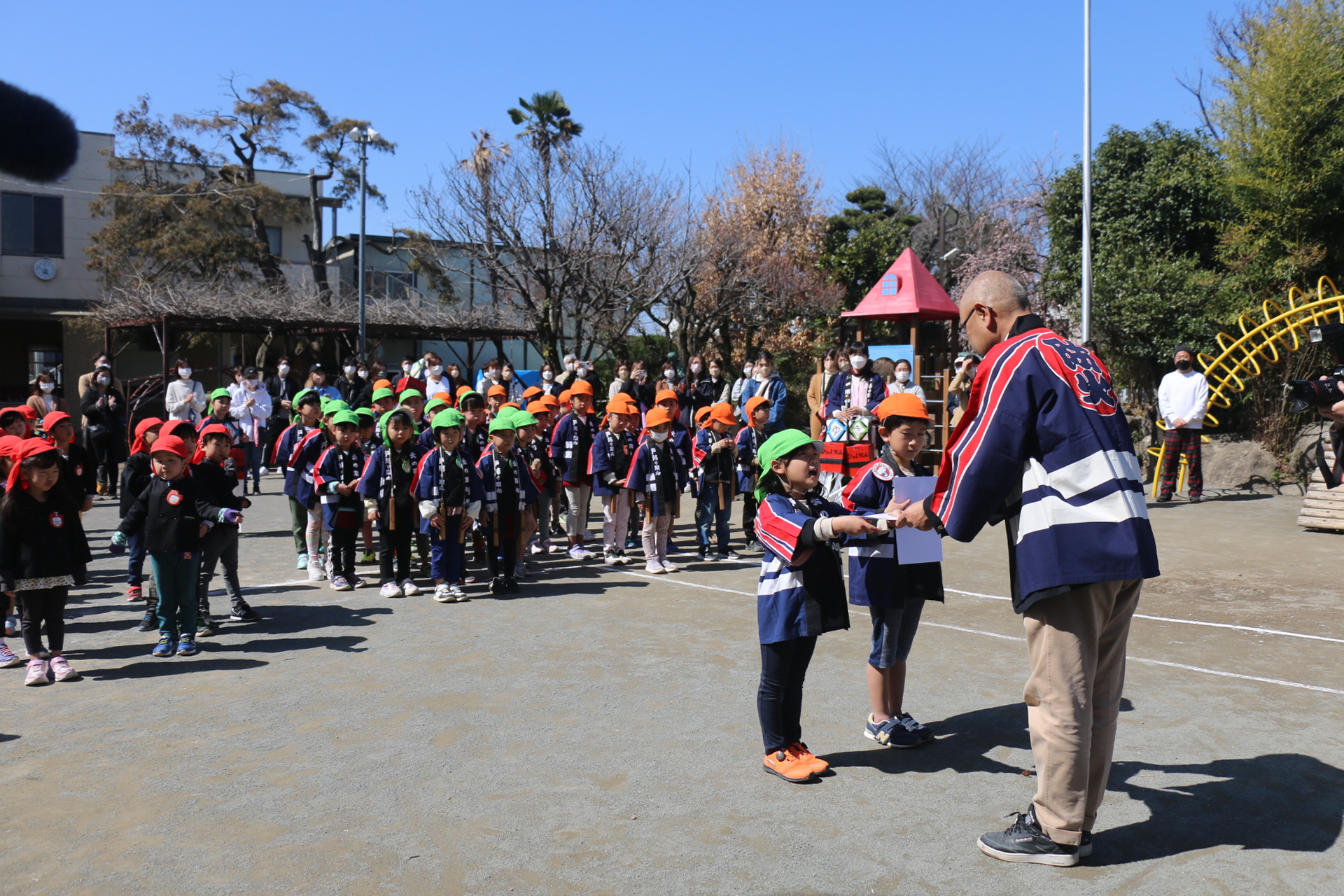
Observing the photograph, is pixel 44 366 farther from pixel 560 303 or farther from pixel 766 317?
pixel 766 317

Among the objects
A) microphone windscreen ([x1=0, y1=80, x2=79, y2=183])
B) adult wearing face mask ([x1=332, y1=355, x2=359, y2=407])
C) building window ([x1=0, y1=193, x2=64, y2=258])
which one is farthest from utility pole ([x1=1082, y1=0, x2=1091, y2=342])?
building window ([x1=0, y1=193, x2=64, y2=258])

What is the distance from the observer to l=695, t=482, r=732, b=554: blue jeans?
36.4 feet

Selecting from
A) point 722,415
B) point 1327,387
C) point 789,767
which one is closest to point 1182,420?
point 1327,387

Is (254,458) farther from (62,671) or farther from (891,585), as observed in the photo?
(891,585)

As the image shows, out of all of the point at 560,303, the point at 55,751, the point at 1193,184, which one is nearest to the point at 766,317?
the point at 560,303

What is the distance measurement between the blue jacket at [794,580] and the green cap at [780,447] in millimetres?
117

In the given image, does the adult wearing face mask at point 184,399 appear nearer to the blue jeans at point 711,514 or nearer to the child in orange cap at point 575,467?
the child in orange cap at point 575,467

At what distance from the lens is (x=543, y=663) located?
21.5 ft

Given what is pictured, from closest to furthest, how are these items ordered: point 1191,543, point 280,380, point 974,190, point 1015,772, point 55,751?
1. point 1015,772
2. point 55,751
3. point 1191,543
4. point 280,380
5. point 974,190

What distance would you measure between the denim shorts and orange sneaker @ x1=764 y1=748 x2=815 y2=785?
0.69 m

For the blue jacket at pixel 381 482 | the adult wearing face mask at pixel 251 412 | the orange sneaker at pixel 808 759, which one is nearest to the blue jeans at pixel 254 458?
the adult wearing face mask at pixel 251 412

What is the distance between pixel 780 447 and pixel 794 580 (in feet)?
1.94

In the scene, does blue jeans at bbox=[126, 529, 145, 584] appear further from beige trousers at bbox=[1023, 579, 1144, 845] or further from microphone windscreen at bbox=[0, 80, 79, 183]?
beige trousers at bbox=[1023, 579, 1144, 845]

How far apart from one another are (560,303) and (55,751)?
2067 cm
